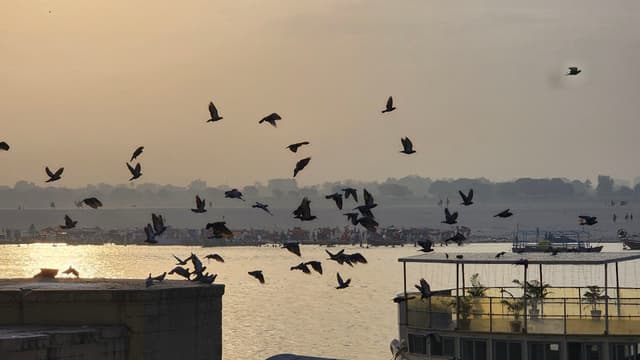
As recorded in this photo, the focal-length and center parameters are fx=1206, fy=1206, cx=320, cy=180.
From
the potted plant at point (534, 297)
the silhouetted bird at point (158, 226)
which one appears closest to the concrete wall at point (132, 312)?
the silhouetted bird at point (158, 226)

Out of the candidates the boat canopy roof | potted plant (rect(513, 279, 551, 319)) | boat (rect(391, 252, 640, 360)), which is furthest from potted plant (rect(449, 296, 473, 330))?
potted plant (rect(513, 279, 551, 319))

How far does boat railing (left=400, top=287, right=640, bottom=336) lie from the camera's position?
40.1 m

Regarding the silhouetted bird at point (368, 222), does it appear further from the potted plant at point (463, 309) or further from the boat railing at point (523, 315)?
the potted plant at point (463, 309)

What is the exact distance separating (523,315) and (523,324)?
1.07ft

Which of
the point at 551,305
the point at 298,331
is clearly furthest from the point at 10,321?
the point at 298,331

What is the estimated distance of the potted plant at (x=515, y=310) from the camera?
40469 mm

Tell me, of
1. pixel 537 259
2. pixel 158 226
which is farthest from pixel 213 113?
pixel 537 259

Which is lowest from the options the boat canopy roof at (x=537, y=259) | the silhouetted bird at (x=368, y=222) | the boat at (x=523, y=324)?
the boat at (x=523, y=324)

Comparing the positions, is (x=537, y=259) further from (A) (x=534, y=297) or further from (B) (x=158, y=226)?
(B) (x=158, y=226)

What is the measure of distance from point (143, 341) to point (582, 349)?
16.5 metres

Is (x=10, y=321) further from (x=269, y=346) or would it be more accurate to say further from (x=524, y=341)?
(x=269, y=346)

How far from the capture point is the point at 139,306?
29578 mm

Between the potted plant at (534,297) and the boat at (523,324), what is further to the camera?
the potted plant at (534,297)

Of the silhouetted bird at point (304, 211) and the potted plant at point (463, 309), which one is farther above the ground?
the silhouetted bird at point (304, 211)
